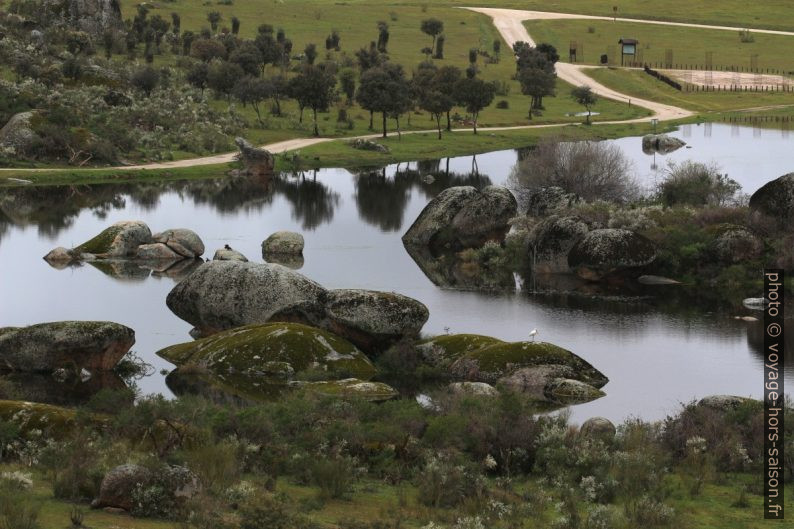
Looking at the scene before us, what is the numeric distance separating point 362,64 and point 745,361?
299ft

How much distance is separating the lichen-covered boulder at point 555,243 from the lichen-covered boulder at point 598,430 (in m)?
27.1

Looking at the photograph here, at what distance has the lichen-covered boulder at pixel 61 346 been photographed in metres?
35.9

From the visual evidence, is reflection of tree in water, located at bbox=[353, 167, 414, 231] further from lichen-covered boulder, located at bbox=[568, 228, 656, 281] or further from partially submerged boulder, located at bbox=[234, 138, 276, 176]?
lichen-covered boulder, located at bbox=[568, 228, 656, 281]

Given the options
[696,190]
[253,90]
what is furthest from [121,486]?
[253,90]

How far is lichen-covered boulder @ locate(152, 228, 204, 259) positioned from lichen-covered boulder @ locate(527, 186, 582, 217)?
18.0 metres

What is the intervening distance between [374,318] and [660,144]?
2530 inches

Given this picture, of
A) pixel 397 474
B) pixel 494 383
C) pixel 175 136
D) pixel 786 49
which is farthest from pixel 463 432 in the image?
pixel 786 49

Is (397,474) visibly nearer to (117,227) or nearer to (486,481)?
(486,481)

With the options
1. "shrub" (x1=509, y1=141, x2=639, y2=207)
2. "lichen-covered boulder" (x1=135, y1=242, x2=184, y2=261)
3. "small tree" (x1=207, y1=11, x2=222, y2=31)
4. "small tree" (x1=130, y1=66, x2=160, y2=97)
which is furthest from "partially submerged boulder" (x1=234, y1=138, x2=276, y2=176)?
"small tree" (x1=207, y1=11, x2=222, y2=31)

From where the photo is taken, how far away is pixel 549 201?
212 ft

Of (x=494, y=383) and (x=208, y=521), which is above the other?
(x=208, y=521)

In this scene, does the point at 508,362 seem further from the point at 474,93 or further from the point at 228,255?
the point at 474,93

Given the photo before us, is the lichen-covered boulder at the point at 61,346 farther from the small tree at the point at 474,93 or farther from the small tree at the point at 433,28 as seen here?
the small tree at the point at 433,28

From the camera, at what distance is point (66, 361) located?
118ft
